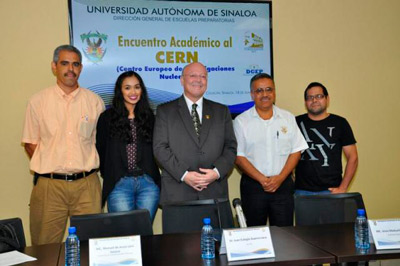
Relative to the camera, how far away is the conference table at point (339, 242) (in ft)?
6.32

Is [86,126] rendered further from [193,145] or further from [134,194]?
[193,145]

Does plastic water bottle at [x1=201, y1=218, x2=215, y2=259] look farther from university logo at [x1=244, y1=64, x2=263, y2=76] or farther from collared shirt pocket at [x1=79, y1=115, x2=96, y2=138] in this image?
university logo at [x1=244, y1=64, x2=263, y2=76]

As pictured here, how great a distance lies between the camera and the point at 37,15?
12.6 ft

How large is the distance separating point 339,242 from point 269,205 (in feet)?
4.89

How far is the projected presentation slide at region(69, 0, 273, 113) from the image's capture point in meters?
3.93

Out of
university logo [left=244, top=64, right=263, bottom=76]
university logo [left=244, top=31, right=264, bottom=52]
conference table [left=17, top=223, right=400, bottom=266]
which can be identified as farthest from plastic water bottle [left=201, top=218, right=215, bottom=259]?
university logo [left=244, top=31, right=264, bottom=52]

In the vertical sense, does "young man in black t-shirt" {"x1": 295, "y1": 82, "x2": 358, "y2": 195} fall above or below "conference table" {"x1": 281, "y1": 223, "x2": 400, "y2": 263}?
above

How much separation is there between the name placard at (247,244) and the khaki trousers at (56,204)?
1726 millimetres

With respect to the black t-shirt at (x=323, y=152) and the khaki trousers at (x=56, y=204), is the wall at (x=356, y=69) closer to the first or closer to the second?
the black t-shirt at (x=323, y=152)

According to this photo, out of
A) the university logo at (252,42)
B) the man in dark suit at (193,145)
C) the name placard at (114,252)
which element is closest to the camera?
the name placard at (114,252)

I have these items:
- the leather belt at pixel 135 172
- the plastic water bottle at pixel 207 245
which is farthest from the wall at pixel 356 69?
the plastic water bottle at pixel 207 245

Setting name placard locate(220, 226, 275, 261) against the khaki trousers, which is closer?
name placard locate(220, 226, 275, 261)

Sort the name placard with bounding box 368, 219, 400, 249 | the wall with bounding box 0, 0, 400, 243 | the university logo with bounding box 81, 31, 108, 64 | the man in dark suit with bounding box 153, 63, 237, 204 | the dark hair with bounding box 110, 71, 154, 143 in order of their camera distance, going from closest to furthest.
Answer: the name placard with bounding box 368, 219, 400, 249 → the man in dark suit with bounding box 153, 63, 237, 204 → the dark hair with bounding box 110, 71, 154, 143 → the university logo with bounding box 81, 31, 108, 64 → the wall with bounding box 0, 0, 400, 243

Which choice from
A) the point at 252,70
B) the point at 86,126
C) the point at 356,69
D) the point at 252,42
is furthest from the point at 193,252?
the point at 356,69
